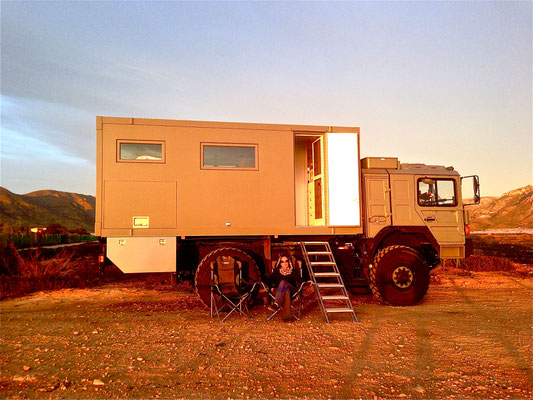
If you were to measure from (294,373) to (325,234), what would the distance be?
12.9 feet

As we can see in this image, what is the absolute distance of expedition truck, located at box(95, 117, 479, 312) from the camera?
705 cm

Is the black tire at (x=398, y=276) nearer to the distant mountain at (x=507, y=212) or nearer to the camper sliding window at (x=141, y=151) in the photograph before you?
the camper sliding window at (x=141, y=151)

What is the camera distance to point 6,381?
3787 mm

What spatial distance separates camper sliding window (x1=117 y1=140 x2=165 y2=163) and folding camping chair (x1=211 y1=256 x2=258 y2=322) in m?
2.29

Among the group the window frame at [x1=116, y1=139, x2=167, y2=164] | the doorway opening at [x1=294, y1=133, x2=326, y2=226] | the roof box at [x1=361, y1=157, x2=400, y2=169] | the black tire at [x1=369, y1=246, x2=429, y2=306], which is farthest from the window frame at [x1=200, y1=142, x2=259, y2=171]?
the black tire at [x1=369, y1=246, x2=429, y2=306]

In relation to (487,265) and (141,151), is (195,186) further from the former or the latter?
(487,265)

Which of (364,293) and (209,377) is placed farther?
(364,293)

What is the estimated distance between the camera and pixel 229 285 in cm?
699

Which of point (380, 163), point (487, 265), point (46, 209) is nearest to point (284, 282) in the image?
point (380, 163)

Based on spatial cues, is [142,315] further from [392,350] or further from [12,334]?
[392,350]

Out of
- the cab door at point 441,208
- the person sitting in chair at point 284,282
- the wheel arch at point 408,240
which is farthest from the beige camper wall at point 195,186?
the cab door at point 441,208

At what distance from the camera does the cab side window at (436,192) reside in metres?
8.23

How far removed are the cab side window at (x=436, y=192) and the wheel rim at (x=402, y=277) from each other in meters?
1.56

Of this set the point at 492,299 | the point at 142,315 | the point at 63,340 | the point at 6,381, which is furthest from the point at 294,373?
the point at 492,299
